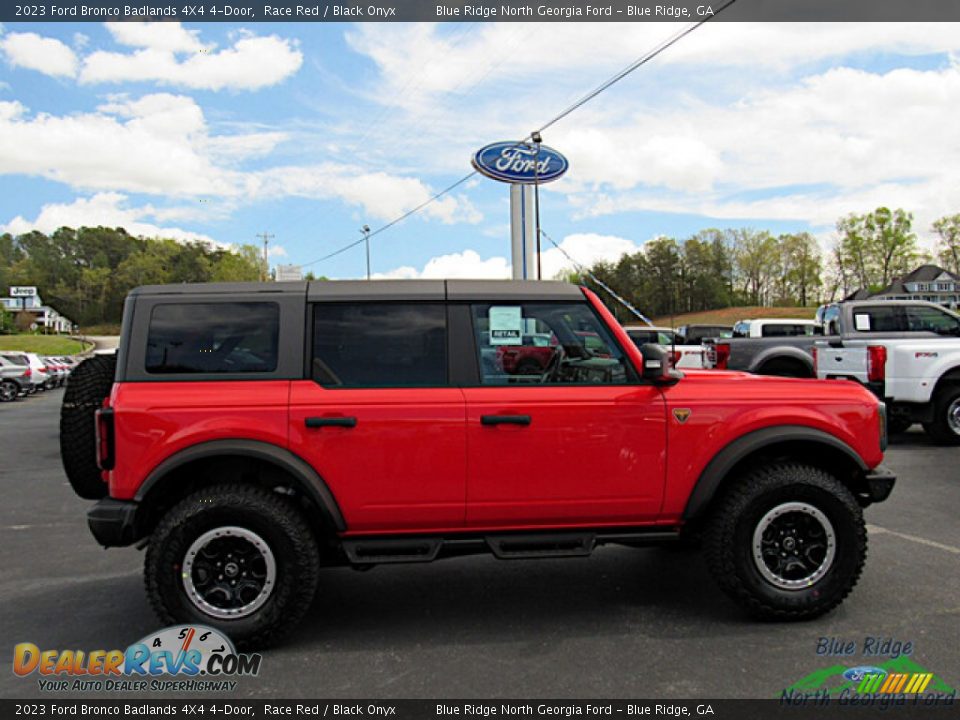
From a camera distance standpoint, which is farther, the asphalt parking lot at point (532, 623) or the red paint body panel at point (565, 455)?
the red paint body panel at point (565, 455)

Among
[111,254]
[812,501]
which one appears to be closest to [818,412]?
[812,501]

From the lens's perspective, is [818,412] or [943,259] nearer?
[818,412]

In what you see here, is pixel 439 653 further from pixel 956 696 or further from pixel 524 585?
pixel 956 696

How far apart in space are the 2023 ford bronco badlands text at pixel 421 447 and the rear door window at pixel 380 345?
0.4 inches

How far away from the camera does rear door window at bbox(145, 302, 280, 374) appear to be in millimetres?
3789

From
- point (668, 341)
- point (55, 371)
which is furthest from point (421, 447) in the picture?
point (55, 371)

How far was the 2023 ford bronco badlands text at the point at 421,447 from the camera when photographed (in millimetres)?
3633

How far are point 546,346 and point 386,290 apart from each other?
0.95 metres

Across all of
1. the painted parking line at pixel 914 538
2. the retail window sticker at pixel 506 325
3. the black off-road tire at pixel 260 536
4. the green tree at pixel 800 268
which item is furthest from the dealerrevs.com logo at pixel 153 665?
the green tree at pixel 800 268

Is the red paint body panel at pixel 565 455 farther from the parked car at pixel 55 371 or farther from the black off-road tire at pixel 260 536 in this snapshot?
the parked car at pixel 55 371

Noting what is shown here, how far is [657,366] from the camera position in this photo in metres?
3.83

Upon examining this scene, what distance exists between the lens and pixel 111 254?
451 feet

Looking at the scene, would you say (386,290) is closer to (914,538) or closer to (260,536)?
(260,536)
